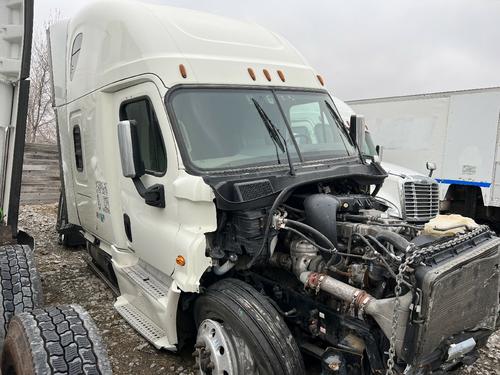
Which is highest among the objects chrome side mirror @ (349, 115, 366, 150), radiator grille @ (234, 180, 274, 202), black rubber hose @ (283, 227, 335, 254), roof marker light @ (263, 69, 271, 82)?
roof marker light @ (263, 69, 271, 82)

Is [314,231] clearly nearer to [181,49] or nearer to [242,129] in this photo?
[242,129]

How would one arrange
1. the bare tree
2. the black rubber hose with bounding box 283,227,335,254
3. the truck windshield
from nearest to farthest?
the black rubber hose with bounding box 283,227,335,254 → the truck windshield → the bare tree

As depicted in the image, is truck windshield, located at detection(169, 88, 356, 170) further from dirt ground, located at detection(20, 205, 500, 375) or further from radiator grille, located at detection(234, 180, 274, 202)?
dirt ground, located at detection(20, 205, 500, 375)

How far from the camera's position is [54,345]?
2354 millimetres

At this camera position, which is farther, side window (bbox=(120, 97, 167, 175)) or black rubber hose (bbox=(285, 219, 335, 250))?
side window (bbox=(120, 97, 167, 175))

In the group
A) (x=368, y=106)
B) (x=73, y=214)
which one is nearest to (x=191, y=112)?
(x=73, y=214)

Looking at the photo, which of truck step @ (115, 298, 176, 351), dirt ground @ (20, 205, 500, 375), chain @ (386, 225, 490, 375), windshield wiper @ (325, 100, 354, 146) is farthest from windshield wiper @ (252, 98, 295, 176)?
dirt ground @ (20, 205, 500, 375)

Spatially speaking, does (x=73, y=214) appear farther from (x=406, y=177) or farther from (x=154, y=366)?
(x=406, y=177)

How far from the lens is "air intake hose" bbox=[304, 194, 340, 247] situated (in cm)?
311

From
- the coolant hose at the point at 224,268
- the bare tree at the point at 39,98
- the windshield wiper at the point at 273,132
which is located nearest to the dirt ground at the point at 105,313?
the coolant hose at the point at 224,268

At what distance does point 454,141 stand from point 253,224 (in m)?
7.77

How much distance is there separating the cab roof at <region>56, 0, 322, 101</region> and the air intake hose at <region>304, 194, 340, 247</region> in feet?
4.25

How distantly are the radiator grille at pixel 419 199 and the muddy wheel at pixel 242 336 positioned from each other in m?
4.98

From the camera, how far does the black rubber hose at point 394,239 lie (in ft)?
8.75
